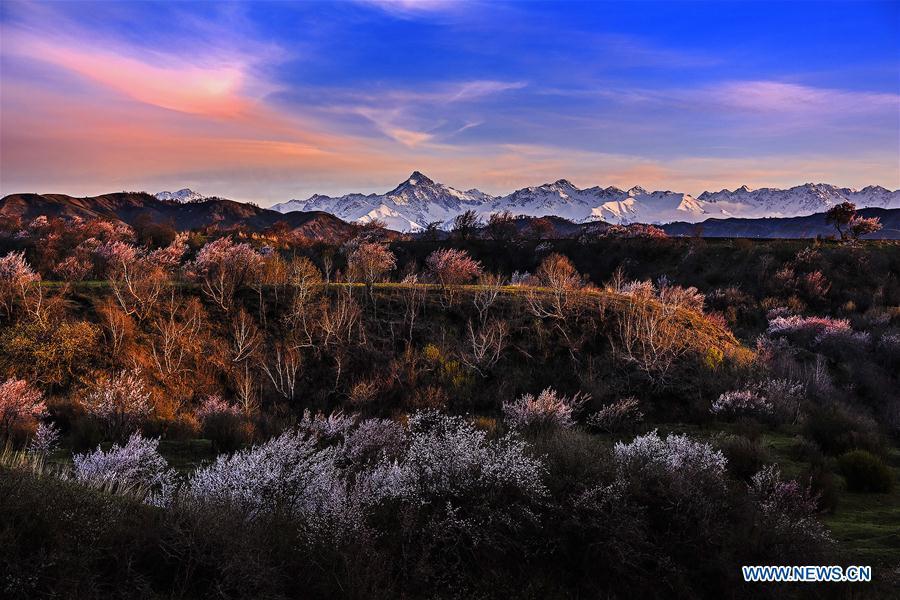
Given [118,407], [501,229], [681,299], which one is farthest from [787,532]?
[501,229]

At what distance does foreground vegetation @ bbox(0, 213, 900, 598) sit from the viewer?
5.37 metres

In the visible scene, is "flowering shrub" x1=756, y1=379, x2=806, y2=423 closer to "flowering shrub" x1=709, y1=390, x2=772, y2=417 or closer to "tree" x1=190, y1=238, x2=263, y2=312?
"flowering shrub" x1=709, y1=390, x2=772, y2=417

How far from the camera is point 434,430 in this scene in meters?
7.85

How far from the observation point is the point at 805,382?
16062 millimetres

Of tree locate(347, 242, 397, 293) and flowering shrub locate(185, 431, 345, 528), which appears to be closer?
flowering shrub locate(185, 431, 345, 528)

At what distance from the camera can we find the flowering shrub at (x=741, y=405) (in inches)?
566

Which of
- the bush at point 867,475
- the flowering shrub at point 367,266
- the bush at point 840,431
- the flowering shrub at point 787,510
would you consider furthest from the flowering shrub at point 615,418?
the flowering shrub at point 367,266

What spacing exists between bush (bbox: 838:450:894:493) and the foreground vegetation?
0.06m

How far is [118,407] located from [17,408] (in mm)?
2284

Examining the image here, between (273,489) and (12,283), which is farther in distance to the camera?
(12,283)

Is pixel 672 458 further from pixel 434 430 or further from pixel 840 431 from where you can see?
pixel 840 431

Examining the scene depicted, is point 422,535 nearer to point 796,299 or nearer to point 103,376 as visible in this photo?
Result: point 103,376

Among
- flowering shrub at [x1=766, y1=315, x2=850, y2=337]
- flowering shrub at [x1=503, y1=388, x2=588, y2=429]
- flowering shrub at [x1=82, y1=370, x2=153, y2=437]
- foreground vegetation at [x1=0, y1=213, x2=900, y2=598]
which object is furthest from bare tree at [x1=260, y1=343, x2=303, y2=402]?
flowering shrub at [x1=766, y1=315, x2=850, y2=337]

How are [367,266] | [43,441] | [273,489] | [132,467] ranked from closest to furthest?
[273,489], [132,467], [43,441], [367,266]
